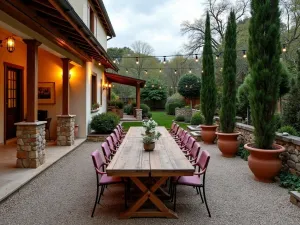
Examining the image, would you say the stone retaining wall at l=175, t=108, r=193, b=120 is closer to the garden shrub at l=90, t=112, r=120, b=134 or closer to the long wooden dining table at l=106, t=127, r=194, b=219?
the garden shrub at l=90, t=112, r=120, b=134

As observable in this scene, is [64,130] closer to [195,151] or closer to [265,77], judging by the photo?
[195,151]

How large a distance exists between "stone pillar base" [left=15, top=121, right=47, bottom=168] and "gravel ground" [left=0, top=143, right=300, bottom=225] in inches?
15.6

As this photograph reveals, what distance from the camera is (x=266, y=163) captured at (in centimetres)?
460

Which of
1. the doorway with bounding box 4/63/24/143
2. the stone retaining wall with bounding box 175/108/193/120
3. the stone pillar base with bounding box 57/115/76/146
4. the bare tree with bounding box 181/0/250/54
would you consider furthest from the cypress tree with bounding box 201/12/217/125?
the bare tree with bounding box 181/0/250/54

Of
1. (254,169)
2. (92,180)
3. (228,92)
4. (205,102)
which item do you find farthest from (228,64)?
(92,180)

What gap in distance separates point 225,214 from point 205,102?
6.22 metres

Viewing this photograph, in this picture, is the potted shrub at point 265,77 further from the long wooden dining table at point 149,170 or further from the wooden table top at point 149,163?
the long wooden dining table at point 149,170

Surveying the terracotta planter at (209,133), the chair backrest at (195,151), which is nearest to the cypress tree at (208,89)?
the terracotta planter at (209,133)

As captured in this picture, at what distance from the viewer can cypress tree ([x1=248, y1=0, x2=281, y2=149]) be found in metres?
4.88

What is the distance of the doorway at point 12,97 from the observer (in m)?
7.55

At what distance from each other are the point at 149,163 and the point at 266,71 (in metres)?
3.10

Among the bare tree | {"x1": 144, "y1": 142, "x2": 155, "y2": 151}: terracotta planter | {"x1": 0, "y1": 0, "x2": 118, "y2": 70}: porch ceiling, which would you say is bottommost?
{"x1": 144, "y1": 142, "x2": 155, "y2": 151}: terracotta planter

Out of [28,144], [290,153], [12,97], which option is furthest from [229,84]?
[12,97]

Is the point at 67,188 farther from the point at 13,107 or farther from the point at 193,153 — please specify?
the point at 13,107
